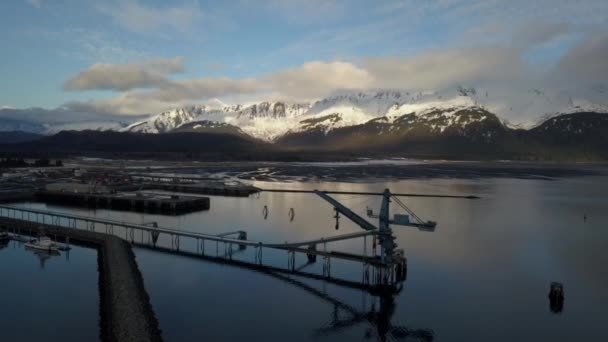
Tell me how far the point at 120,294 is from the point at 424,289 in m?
16.9

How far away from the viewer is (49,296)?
89.4 ft

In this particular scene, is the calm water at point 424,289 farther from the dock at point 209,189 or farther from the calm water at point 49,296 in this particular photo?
the dock at point 209,189

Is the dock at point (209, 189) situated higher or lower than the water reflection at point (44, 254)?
higher

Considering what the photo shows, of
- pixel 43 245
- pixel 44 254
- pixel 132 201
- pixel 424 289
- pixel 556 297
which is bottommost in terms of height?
pixel 424 289

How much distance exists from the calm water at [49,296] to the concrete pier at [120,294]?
24.9 inches

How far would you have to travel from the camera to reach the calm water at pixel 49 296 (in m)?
22.6

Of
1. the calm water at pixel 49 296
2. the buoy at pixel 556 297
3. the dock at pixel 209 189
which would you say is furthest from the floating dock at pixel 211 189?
the buoy at pixel 556 297

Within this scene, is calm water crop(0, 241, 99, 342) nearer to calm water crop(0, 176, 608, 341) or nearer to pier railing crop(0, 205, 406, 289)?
calm water crop(0, 176, 608, 341)

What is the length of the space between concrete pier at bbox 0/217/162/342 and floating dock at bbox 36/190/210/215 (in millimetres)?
22229

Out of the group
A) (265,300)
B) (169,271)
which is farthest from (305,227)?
(265,300)

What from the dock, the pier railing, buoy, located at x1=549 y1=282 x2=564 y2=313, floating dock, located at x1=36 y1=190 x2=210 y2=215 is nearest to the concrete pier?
the pier railing

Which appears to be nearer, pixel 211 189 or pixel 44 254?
pixel 44 254

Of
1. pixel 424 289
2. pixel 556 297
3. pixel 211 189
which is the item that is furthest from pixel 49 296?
pixel 211 189

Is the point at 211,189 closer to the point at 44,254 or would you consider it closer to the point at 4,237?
the point at 4,237
